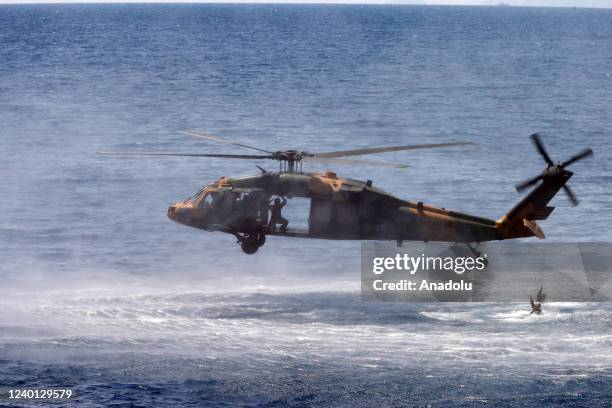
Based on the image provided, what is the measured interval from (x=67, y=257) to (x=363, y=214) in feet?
153

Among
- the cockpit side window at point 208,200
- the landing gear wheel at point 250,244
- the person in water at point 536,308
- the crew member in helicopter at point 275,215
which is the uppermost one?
the cockpit side window at point 208,200

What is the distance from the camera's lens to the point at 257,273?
8244 centimetres

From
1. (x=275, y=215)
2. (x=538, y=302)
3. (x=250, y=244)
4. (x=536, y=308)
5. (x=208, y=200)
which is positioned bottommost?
(x=536, y=308)

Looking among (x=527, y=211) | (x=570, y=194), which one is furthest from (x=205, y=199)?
(x=570, y=194)

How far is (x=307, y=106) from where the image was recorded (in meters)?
164

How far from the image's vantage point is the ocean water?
55969 millimetres

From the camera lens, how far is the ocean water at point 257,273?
5597cm

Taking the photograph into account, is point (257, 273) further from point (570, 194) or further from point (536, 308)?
point (570, 194)

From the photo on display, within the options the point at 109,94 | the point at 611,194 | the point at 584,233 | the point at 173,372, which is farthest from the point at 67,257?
the point at 109,94

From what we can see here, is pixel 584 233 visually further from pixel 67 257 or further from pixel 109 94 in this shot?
pixel 109 94

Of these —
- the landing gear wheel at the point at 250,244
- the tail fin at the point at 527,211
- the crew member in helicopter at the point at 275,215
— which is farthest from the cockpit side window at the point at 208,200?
the tail fin at the point at 527,211

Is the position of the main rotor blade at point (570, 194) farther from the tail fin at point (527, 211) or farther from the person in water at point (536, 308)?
the person in water at point (536, 308)

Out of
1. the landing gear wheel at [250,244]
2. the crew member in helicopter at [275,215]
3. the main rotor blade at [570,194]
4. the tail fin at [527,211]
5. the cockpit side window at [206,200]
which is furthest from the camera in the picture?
the cockpit side window at [206,200]

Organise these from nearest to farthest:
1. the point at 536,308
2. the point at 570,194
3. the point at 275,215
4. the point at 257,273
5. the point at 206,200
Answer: the point at 570,194, the point at 275,215, the point at 206,200, the point at 536,308, the point at 257,273
